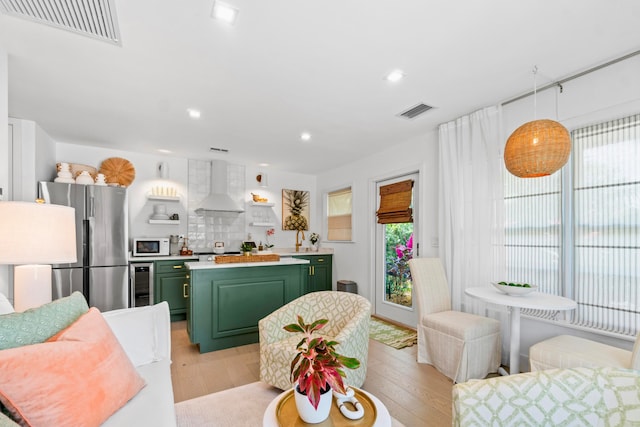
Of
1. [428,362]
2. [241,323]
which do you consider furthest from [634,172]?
[241,323]

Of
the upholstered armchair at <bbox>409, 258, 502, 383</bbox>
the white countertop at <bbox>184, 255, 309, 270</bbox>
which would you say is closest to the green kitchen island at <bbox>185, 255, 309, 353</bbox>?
the white countertop at <bbox>184, 255, 309, 270</bbox>

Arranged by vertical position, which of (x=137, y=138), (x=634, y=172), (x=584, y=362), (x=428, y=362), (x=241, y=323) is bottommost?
(x=428, y=362)

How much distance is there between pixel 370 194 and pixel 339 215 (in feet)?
3.58

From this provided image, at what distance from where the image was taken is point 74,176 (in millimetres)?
4039

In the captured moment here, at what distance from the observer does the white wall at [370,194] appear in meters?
3.73

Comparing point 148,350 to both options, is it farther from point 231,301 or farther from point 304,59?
point 304,59

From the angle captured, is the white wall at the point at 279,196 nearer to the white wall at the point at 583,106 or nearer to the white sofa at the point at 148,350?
the white sofa at the point at 148,350

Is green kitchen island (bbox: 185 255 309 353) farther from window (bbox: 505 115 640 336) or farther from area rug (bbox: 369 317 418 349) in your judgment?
window (bbox: 505 115 640 336)

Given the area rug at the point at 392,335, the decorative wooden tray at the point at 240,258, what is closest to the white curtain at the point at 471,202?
the area rug at the point at 392,335

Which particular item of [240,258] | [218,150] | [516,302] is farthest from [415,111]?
[218,150]

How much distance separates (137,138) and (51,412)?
3.83 m

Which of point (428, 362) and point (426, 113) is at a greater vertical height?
point (426, 113)

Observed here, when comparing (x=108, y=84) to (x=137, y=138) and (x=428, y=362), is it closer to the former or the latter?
(x=137, y=138)

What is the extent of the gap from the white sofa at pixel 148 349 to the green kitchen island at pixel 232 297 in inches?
45.3
